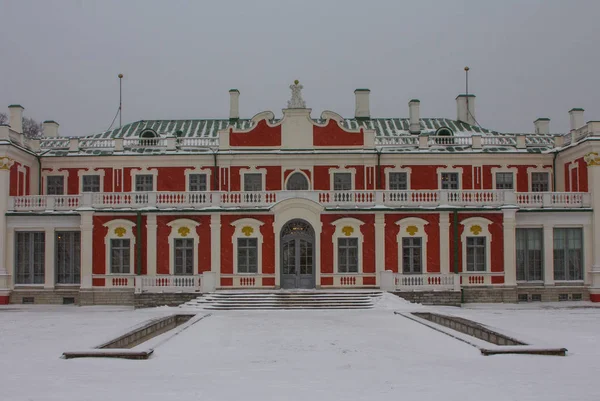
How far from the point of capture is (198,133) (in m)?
39.3

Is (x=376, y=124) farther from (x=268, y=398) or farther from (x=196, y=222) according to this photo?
(x=268, y=398)

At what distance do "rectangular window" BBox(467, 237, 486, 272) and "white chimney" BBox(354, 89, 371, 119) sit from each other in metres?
11.5

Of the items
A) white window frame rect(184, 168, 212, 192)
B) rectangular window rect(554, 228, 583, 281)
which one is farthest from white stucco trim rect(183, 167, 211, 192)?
rectangular window rect(554, 228, 583, 281)

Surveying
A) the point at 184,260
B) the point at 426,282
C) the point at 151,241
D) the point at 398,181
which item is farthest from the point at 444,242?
the point at 151,241

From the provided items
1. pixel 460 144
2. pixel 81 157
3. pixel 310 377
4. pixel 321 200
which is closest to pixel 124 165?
pixel 81 157

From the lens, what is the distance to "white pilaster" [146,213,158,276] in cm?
3180

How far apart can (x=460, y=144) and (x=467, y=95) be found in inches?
229

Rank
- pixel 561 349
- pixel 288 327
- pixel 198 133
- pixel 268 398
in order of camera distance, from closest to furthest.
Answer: pixel 268 398 → pixel 561 349 → pixel 288 327 → pixel 198 133

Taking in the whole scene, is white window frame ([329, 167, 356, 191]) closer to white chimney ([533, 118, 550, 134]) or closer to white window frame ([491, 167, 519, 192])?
white window frame ([491, 167, 519, 192])

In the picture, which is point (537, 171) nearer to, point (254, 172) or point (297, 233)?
point (297, 233)

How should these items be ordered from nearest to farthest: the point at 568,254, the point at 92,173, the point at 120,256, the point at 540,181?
1. the point at 120,256
2. the point at 568,254
3. the point at 92,173
4. the point at 540,181

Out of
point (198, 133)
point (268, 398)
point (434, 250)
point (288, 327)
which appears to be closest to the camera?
point (268, 398)

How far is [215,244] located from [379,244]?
725 centimetres

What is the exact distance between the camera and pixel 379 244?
104 feet
